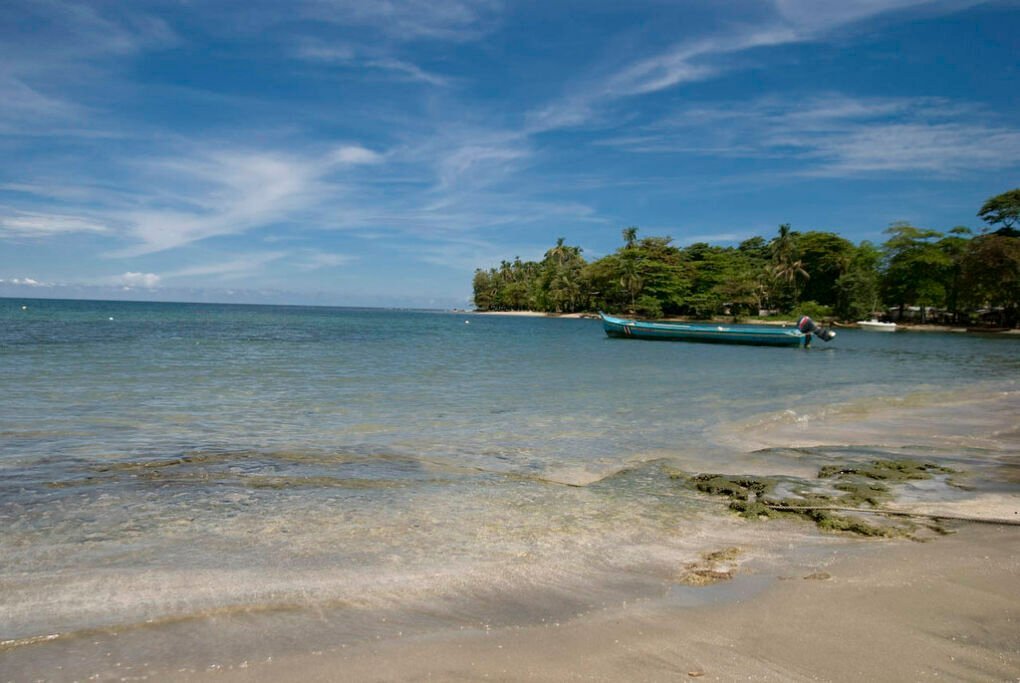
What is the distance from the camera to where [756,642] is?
333 centimetres

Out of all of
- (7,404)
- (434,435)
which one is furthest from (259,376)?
(434,435)

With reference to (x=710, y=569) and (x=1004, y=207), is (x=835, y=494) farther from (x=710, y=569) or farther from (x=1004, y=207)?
(x=1004, y=207)

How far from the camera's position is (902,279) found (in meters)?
81.1

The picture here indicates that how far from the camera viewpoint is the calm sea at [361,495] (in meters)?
3.77

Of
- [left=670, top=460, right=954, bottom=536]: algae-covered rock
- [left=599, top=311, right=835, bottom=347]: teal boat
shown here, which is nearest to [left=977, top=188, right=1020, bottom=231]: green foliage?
[left=599, top=311, right=835, bottom=347]: teal boat

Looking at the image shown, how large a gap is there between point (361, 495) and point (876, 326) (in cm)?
8490

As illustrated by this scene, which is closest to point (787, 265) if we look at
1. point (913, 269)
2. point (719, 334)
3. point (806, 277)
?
point (806, 277)

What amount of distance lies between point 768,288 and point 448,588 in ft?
323

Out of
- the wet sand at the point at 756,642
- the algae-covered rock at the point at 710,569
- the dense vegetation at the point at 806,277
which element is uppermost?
the dense vegetation at the point at 806,277

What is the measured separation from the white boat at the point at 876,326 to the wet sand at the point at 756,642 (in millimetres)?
82218

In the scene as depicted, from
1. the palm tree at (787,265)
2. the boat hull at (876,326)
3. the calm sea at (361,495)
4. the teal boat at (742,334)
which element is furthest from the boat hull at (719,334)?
the palm tree at (787,265)

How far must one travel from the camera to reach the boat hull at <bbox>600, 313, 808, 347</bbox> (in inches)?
1744

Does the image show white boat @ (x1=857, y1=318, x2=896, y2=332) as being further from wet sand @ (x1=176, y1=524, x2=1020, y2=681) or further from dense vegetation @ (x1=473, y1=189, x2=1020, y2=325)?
wet sand @ (x1=176, y1=524, x2=1020, y2=681)

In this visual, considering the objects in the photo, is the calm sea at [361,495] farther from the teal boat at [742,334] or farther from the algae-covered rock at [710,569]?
the teal boat at [742,334]
